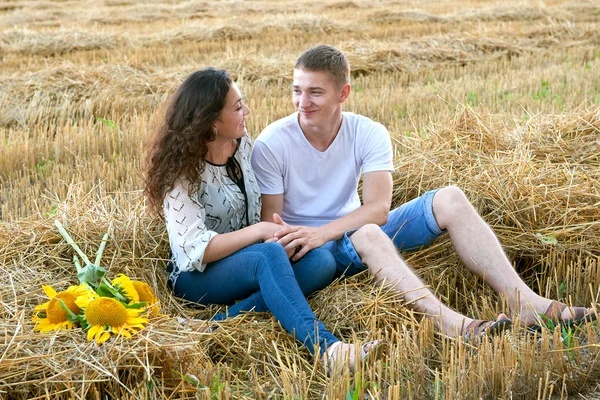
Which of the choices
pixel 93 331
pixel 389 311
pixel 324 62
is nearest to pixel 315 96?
pixel 324 62

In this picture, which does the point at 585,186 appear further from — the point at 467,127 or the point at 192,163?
the point at 192,163

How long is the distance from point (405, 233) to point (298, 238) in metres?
0.59

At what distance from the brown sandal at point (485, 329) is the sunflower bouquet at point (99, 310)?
3.89ft

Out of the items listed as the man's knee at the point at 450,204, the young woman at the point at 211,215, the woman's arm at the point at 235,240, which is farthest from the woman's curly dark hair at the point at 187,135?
the man's knee at the point at 450,204

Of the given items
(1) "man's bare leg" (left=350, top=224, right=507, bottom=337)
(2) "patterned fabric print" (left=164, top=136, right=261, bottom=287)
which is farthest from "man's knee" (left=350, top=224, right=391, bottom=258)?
(2) "patterned fabric print" (left=164, top=136, right=261, bottom=287)

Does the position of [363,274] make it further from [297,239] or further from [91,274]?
[91,274]

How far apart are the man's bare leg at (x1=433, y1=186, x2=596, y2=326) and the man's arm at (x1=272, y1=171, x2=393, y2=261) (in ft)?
0.86

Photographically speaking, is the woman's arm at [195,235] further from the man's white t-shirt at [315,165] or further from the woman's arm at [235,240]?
the man's white t-shirt at [315,165]

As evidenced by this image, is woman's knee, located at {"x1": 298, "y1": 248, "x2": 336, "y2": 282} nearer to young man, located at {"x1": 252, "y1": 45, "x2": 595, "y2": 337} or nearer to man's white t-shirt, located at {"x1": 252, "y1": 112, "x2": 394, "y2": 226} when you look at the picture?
young man, located at {"x1": 252, "y1": 45, "x2": 595, "y2": 337}

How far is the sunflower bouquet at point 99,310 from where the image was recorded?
2.58 meters

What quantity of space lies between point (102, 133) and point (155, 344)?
165 inches

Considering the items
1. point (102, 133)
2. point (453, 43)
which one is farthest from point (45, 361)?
point (453, 43)

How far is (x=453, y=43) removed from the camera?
1081 centimetres

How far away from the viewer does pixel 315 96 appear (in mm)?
3449
